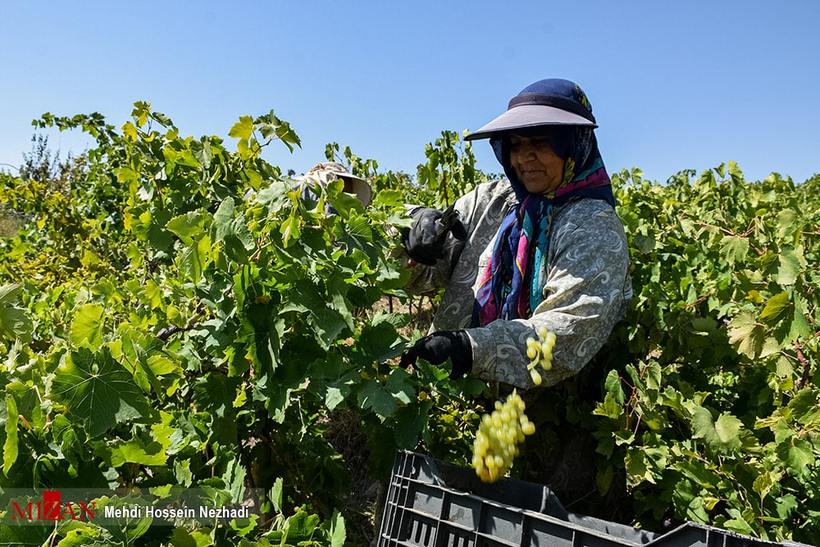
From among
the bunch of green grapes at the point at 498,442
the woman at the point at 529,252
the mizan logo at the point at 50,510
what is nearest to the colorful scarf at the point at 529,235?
the woman at the point at 529,252

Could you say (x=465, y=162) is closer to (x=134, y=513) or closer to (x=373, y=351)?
(x=373, y=351)

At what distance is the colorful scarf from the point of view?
2133 mm

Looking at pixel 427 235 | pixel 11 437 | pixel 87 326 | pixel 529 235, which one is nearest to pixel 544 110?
pixel 529 235

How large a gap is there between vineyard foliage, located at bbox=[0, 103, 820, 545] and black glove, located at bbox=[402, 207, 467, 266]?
1.36 ft

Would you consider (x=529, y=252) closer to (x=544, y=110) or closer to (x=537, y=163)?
(x=537, y=163)

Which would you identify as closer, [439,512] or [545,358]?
[439,512]

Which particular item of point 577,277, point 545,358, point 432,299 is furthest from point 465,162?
point 545,358

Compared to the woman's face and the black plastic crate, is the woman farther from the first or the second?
the black plastic crate

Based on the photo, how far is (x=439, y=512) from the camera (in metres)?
1.46

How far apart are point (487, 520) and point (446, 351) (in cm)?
47

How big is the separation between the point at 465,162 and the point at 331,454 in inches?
69.3

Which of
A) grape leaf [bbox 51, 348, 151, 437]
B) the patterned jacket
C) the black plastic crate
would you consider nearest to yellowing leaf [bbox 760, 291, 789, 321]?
the patterned jacket

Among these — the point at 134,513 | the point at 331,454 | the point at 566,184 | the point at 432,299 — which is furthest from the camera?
the point at 432,299

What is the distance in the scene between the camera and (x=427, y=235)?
2.36 meters
